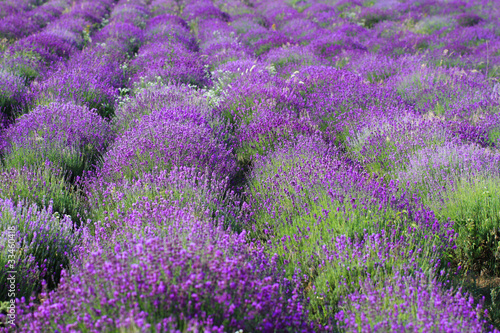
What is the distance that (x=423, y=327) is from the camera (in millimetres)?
1587

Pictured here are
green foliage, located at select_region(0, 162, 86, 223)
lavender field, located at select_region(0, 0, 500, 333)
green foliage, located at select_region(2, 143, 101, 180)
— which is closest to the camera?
lavender field, located at select_region(0, 0, 500, 333)

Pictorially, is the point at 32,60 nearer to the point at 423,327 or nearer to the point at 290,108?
the point at 290,108

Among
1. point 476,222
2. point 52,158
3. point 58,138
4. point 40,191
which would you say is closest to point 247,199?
point 40,191

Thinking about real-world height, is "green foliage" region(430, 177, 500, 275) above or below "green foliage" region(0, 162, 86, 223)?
above

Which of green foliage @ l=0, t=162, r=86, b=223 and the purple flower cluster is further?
the purple flower cluster

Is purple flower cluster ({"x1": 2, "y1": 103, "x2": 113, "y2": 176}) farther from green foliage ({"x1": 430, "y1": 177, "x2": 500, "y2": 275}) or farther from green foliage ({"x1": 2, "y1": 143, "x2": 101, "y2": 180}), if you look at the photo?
green foliage ({"x1": 430, "y1": 177, "x2": 500, "y2": 275})

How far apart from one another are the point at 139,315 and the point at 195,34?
10586mm

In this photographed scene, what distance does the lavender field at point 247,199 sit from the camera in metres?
1.60

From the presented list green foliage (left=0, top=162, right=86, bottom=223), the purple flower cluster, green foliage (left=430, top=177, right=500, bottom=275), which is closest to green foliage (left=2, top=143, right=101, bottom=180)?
the purple flower cluster

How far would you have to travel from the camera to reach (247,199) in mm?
3059

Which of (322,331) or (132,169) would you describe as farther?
(132,169)

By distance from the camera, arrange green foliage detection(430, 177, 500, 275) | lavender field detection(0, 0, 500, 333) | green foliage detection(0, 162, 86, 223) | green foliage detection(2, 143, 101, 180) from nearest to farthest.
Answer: lavender field detection(0, 0, 500, 333)
green foliage detection(430, 177, 500, 275)
green foliage detection(0, 162, 86, 223)
green foliage detection(2, 143, 101, 180)

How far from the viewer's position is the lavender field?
1.60 metres

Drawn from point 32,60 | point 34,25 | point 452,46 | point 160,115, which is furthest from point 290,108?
point 34,25
